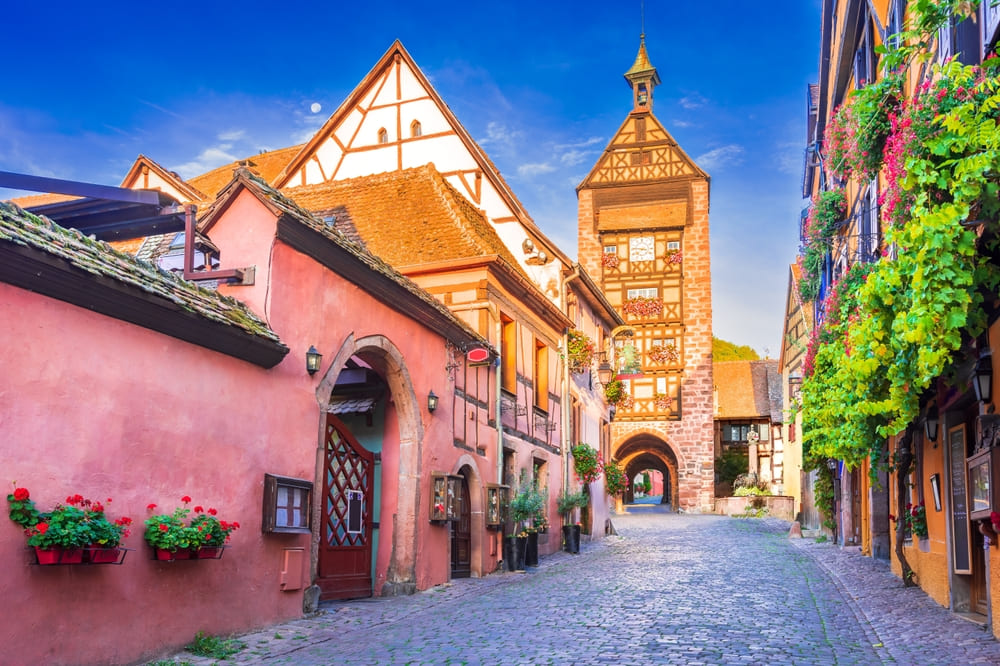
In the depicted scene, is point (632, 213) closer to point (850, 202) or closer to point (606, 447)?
point (606, 447)

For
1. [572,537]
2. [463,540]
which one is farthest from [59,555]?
[572,537]

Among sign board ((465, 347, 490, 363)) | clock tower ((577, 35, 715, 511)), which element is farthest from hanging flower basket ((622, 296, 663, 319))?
sign board ((465, 347, 490, 363))

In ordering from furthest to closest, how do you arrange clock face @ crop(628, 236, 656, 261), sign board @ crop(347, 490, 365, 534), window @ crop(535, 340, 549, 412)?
clock face @ crop(628, 236, 656, 261) < window @ crop(535, 340, 549, 412) < sign board @ crop(347, 490, 365, 534)

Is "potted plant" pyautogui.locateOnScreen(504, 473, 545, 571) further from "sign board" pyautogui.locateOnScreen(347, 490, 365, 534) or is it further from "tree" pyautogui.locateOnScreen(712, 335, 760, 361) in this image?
"tree" pyautogui.locateOnScreen(712, 335, 760, 361)

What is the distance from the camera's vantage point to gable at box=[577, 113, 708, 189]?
40156 millimetres

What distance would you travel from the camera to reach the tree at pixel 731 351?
6188 centimetres

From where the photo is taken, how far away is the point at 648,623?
9.05 metres

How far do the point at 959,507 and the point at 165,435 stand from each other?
7.37 meters

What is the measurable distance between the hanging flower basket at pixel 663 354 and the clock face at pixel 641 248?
3735 mm

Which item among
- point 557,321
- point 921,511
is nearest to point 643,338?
point 557,321

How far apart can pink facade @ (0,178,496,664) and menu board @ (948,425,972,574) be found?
609 cm

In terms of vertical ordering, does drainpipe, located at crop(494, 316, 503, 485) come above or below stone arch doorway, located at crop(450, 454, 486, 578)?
above

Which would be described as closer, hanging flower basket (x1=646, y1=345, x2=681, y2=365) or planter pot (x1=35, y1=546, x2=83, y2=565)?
planter pot (x1=35, y1=546, x2=83, y2=565)

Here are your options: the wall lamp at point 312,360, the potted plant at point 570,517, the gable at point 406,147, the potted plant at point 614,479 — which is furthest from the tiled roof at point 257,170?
the wall lamp at point 312,360
